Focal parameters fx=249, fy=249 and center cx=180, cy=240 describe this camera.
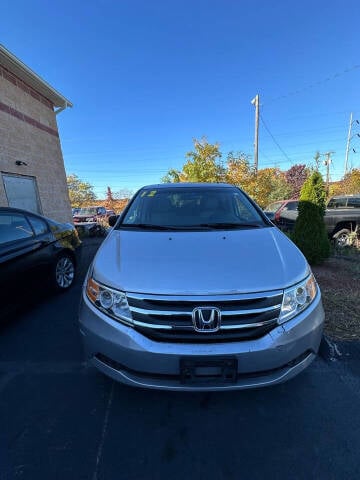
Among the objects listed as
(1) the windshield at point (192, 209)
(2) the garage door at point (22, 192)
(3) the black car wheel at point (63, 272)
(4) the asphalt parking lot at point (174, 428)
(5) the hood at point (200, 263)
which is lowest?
(4) the asphalt parking lot at point (174, 428)

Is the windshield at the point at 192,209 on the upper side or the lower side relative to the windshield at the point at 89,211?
upper

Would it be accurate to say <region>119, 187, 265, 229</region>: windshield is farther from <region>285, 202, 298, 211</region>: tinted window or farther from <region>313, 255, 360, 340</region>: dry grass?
<region>285, 202, 298, 211</region>: tinted window

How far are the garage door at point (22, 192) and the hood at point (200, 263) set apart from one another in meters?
6.84

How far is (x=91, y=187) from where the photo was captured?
4462cm

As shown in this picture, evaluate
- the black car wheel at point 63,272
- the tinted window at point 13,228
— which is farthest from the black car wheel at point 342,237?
the tinted window at point 13,228

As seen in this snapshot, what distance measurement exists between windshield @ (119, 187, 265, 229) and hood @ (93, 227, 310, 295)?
29cm

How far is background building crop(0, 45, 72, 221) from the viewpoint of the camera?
7.25m

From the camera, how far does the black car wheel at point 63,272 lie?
3.95 meters

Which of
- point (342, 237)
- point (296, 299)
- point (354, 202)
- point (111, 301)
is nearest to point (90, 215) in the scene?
point (342, 237)

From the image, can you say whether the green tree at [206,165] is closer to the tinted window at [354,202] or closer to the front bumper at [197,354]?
the tinted window at [354,202]

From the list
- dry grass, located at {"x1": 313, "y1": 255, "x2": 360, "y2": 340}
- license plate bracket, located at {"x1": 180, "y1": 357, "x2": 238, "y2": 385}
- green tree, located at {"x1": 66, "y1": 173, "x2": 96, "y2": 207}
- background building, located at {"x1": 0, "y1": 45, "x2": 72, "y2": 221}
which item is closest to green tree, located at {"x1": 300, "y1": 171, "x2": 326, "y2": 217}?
dry grass, located at {"x1": 313, "y1": 255, "x2": 360, "y2": 340}

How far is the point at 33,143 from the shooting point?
8.63 meters

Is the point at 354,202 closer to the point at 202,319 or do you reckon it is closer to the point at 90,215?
the point at 202,319

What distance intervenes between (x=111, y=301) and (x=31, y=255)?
7.79 feet
